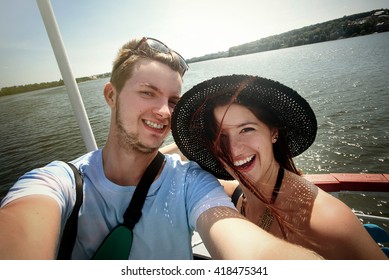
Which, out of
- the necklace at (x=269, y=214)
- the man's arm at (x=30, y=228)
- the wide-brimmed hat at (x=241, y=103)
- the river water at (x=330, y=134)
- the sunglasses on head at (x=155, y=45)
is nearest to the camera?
the man's arm at (x=30, y=228)

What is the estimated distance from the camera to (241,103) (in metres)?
1.68

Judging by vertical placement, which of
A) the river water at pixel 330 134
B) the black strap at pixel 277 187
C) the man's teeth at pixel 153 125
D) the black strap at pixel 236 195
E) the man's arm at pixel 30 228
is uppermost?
the man's teeth at pixel 153 125

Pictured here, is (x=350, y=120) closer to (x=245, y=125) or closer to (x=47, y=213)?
(x=245, y=125)

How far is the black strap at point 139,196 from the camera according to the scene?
4.47 ft

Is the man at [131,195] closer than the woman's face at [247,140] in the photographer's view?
Yes

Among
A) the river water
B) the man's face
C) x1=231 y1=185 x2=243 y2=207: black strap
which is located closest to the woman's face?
x1=231 y1=185 x2=243 y2=207: black strap

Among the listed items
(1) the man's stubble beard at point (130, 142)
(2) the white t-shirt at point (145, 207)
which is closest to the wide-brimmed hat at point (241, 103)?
(1) the man's stubble beard at point (130, 142)

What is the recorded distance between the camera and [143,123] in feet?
5.71

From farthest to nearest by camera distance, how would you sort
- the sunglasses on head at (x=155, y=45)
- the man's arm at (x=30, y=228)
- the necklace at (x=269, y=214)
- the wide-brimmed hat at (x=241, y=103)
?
the sunglasses on head at (x=155, y=45) < the necklace at (x=269, y=214) < the wide-brimmed hat at (x=241, y=103) < the man's arm at (x=30, y=228)

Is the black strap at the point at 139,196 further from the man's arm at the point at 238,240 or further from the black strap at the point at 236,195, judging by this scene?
the black strap at the point at 236,195

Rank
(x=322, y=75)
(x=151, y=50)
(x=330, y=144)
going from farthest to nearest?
(x=322, y=75) < (x=330, y=144) < (x=151, y=50)

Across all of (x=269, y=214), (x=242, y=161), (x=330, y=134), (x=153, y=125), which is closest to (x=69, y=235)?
(x=153, y=125)
